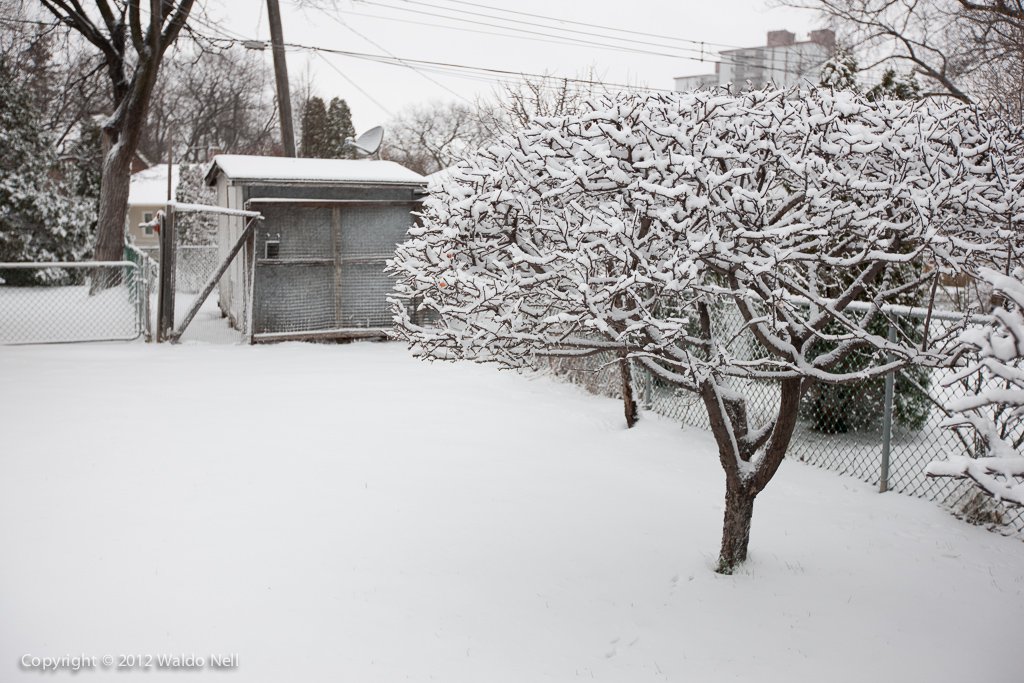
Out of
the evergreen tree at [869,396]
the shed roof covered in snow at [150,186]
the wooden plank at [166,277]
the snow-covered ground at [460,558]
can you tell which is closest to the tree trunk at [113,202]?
the wooden plank at [166,277]

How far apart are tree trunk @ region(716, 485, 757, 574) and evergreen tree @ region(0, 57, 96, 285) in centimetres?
2163

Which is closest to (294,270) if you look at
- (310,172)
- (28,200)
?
(310,172)

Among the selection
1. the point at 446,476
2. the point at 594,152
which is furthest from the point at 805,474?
the point at 594,152

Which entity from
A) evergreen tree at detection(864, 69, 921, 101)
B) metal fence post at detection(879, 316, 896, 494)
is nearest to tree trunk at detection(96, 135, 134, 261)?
evergreen tree at detection(864, 69, 921, 101)

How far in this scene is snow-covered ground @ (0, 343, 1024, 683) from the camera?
3.89m

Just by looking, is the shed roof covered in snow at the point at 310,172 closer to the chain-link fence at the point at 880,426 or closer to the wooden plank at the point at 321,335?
the wooden plank at the point at 321,335

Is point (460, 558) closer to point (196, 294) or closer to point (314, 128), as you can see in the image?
point (196, 294)

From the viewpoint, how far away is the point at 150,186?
165 feet

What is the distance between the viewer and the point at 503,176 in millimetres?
4441

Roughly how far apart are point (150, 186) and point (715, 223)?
172 feet

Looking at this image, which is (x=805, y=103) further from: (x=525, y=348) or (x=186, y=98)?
(x=186, y=98)

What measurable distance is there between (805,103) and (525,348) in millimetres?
1931

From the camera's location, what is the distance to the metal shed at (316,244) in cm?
1223

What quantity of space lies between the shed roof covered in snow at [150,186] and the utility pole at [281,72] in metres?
31.9
